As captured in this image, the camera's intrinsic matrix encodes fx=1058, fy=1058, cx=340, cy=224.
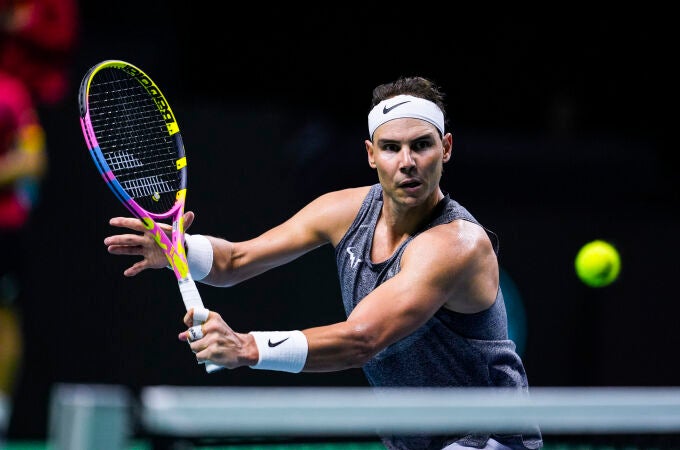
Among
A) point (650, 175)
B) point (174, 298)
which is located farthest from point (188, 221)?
point (650, 175)

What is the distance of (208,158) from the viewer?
6113mm

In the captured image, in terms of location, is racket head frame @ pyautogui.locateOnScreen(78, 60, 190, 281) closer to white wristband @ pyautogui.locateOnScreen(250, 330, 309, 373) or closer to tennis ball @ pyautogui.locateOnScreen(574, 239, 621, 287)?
white wristband @ pyautogui.locateOnScreen(250, 330, 309, 373)

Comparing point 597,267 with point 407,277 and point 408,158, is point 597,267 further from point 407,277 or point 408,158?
point 407,277

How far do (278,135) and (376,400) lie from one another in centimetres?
441

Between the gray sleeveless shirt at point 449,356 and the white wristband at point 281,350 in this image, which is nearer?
the white wristband at point 281,350

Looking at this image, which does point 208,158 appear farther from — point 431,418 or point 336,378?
point 431,418

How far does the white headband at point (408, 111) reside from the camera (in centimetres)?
366

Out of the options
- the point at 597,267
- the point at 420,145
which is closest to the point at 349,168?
the point at 597,267

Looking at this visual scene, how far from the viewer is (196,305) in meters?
3.25

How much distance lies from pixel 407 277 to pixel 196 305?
2.15ft

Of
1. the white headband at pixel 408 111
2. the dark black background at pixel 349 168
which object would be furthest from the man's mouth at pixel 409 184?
the dark black background at pixel 349 168

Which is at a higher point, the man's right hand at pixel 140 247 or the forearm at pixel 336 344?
the man's right hand at pixel 140 247

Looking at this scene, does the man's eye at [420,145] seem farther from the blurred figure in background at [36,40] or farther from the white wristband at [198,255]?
the blurred figure in background at [36,40]

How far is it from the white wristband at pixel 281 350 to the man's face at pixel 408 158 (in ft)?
2.40
